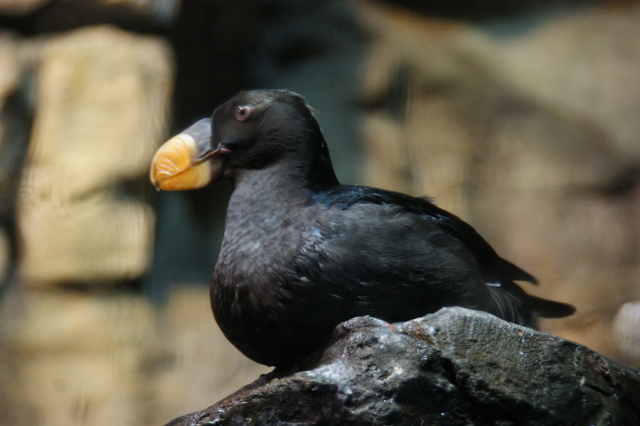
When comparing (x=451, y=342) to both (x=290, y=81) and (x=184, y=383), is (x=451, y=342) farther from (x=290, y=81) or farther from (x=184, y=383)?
(x=290, y=81)

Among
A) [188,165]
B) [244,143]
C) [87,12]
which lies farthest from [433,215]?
[87,12]

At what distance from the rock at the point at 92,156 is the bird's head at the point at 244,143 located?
1.43 metres

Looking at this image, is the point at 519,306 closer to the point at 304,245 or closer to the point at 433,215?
the point at 433,215

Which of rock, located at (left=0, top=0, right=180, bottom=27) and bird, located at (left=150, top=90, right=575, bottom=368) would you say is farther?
rock, located at (left=0, top=0, right=180, bottom=27)

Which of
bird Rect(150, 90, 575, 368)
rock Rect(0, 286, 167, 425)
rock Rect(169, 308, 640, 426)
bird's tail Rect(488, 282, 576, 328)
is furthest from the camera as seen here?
rock Rect(0, 286, 167, 425)

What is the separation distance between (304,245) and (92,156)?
202 cm

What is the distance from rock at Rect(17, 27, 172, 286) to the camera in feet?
11.9

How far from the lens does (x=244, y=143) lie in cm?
225

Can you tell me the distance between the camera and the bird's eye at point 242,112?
226cm

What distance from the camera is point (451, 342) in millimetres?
1582

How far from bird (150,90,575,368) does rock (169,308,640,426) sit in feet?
0.91

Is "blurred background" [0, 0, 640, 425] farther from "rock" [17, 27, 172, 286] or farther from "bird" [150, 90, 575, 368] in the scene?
"bird" [150, 90, 575, 368]

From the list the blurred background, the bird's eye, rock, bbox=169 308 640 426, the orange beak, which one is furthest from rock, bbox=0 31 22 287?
rock, bbox=169 308 640 426

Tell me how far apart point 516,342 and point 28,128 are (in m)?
2.87
